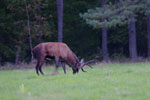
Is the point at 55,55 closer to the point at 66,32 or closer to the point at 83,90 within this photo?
the point at 83,90

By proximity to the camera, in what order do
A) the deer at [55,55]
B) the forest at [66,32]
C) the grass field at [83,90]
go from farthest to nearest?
the forest at [66,32] → the deer at [55,55] → the grass field at [83,90]

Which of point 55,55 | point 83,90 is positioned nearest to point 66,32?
point 55,55

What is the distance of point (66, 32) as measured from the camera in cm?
3675

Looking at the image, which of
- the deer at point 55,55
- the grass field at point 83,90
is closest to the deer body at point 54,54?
the deer at point 55,55

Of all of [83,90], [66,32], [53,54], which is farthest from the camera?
[66,32]

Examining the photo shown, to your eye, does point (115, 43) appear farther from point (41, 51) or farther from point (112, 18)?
point (41, 51)

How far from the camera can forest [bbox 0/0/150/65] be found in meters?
32.9

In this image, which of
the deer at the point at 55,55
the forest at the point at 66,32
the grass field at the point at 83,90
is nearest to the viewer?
the grass field at the point at 83,90

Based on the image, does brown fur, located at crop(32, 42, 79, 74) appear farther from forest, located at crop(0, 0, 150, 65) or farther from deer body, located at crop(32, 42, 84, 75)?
forest, located at crop(0, 0, 150, 65)

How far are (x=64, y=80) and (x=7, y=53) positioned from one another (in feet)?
75.5

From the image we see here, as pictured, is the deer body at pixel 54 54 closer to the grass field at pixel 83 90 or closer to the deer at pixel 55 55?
the deer at pixel 55 55

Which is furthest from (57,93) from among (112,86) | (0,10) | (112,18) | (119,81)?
(0,10)

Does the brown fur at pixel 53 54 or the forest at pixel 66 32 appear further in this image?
the forest at pixel 66 32

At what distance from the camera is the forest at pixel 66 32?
32.9 m
